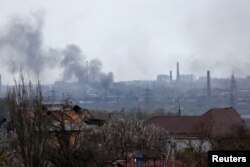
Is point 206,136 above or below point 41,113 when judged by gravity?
below

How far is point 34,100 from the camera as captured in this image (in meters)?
17.8

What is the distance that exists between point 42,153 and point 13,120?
1.44 metres

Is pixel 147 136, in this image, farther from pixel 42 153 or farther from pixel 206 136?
pixel 42 153

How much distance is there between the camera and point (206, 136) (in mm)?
36594

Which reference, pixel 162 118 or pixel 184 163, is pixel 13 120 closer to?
pixel 184 163

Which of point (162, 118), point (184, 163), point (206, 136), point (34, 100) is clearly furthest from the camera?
point (162, 118)

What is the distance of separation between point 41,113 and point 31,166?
1813 millimetres

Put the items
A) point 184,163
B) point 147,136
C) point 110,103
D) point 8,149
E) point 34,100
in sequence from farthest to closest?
1. point 110,103
2. point 147,136
3. point 184,163
4. point 8,149
5. point 34,100

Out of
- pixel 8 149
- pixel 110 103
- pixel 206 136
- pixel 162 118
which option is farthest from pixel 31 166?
pixel 110 103

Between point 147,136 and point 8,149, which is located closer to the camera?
point 8,149

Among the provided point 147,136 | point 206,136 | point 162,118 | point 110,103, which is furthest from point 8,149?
point 110,103

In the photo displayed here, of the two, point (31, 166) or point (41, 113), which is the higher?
point (41, 113)

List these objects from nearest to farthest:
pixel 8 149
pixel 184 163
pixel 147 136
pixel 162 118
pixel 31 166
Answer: pixel 31 166, pixel 8 149, pixel 184 163, pixel 147 136, pixel 162 118

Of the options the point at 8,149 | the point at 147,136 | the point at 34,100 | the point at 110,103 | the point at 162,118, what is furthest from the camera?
the point at 110,103
